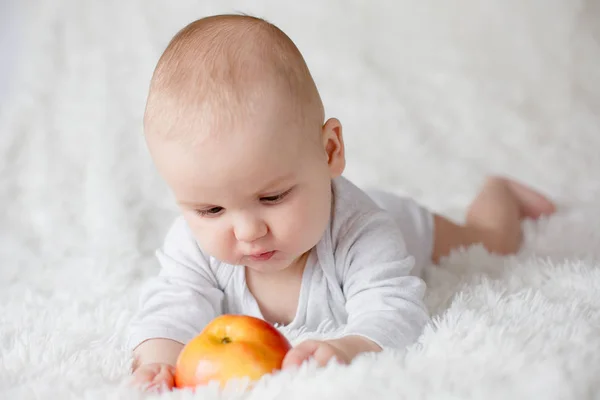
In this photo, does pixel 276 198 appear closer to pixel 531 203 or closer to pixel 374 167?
pixel 531 203

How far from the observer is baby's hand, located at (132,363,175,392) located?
3.67ft

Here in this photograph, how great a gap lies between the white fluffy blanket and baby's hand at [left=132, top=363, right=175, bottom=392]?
5 centimetres

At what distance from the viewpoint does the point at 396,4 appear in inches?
107

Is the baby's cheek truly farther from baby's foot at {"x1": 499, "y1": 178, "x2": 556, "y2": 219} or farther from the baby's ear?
baby's foot at {"x1": 499, "y1": 178, "x2": 556, "y2": 219}

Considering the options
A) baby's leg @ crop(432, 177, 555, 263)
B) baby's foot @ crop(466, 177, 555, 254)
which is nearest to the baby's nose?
baby's leg @ crop(432, 177, 555, 263)

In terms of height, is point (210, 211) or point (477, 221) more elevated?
point (210, 211)

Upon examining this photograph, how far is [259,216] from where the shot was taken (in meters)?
1.18

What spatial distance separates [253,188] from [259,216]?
53 mm

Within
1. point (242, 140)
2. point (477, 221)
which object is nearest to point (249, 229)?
point (242, 140)

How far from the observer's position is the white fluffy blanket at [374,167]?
109 centimetres

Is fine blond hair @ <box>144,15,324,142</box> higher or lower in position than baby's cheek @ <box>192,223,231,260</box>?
higher

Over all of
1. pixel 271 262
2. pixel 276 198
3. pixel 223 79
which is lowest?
pixel 271 262

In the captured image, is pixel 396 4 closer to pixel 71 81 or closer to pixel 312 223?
pixel 71 81

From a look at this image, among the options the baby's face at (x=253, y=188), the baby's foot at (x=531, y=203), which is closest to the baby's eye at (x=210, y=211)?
the baby's face at (x=253, y=188)
